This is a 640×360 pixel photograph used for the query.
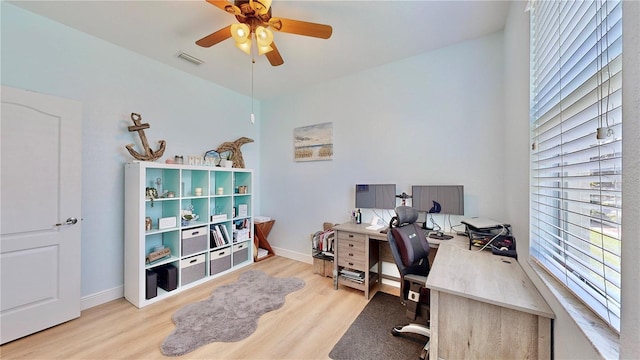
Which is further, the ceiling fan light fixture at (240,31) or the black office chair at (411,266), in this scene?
the ceiling fan light fixture at (240,31)

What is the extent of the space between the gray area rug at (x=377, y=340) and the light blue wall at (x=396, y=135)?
3.78 ft

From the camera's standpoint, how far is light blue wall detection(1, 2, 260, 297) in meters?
2.05

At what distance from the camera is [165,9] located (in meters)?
2.00

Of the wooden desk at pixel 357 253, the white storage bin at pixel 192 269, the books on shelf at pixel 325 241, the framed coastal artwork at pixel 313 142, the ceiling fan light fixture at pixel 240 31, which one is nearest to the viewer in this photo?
the ceiling fan light fixture at pixel 240 31

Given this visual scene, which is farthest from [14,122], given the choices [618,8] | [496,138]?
[496,138]

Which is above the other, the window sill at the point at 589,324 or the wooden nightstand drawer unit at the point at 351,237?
the window sill at the point at 589,324

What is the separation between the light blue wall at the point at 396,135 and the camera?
2.37 metres

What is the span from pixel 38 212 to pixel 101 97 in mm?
1265

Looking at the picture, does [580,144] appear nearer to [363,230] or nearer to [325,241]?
[363,230]

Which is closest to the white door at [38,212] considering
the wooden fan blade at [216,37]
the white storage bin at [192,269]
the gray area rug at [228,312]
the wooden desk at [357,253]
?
the white storage bin at [192,269]

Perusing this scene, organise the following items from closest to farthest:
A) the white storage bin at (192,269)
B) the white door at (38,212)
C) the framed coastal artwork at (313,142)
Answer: the white door at (38,212) → the white storage bin at (192,269) → the framed coastal artwork at (313,142)

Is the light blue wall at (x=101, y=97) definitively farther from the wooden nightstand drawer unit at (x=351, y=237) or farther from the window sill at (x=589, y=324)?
the window sill at (x=589, y=324)

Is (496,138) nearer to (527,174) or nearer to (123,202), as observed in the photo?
(527,174)

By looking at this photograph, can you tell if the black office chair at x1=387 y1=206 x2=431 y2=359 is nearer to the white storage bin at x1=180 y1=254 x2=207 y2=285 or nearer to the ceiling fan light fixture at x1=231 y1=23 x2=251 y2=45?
the ceiling fan light fixture at x1=231 y1=23 x2=251 y2=45
